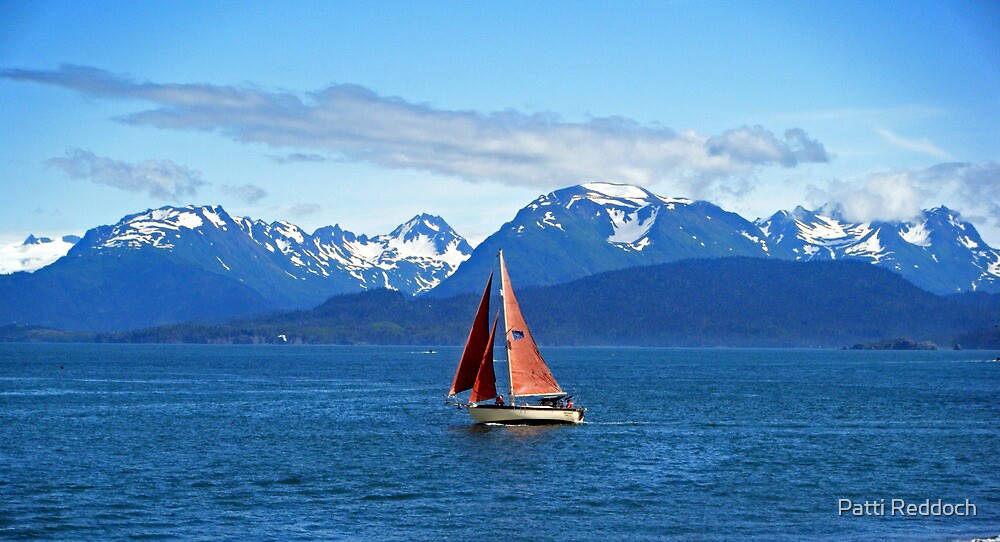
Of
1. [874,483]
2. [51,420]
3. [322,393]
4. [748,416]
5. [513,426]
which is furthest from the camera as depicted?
[322,393]

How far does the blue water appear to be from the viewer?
51219 mm

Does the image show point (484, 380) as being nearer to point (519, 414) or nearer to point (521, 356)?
point (521, 356)

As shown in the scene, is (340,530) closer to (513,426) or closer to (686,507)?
→ (686,507)

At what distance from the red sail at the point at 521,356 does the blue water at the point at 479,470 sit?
325cm

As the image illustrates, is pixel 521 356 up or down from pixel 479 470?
up

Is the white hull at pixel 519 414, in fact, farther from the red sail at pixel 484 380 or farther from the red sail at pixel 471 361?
the red sail at pixel 471 361

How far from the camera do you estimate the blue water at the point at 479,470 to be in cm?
5122

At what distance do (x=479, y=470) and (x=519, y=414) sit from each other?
16358 mm

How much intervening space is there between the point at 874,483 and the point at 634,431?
26.6 m

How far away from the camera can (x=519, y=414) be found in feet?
271

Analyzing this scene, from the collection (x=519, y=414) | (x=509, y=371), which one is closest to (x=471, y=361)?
(x=509, y=371)

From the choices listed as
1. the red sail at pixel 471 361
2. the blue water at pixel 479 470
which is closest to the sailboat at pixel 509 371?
the red sail at pixel 471 361

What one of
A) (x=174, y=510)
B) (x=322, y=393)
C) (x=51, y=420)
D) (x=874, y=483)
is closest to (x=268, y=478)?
(x=174, y=510)

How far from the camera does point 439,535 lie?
→ 162 feet
